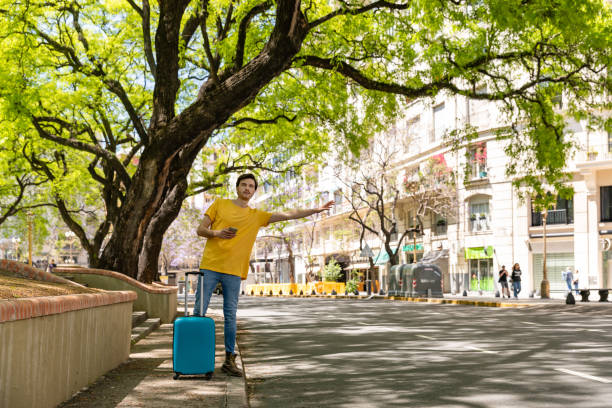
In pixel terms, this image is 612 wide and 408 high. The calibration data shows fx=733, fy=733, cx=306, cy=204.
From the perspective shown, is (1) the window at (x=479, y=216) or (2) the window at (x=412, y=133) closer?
(1) the window at (x=479, y=216)

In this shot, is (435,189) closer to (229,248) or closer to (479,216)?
(479,216)

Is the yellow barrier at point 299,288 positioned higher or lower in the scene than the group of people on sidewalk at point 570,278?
lower

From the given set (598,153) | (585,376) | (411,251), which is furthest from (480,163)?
(585,376)

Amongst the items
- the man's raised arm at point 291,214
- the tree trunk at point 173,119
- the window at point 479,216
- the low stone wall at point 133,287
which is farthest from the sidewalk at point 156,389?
the window at point 479,216

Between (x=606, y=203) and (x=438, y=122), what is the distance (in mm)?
12964

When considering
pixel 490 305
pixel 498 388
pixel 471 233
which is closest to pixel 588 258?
pixel 471 233

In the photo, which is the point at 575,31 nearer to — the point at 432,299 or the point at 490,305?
the point at 490,305

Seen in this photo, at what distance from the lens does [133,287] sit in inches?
585

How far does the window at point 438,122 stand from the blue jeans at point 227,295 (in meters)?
41.0

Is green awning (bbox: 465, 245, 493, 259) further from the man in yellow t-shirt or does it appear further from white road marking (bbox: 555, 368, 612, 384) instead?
the man in yellow t-shirt

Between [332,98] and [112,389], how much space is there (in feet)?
43.8

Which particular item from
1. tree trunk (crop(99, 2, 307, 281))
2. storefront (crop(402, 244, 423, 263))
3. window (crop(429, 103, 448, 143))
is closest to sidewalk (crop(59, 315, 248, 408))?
tree trunk (crop(99, 2, 307, 281))

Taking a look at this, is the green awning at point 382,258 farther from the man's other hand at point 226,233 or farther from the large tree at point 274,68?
the man's other hand at point 226,233

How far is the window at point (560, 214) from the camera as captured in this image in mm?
40062
